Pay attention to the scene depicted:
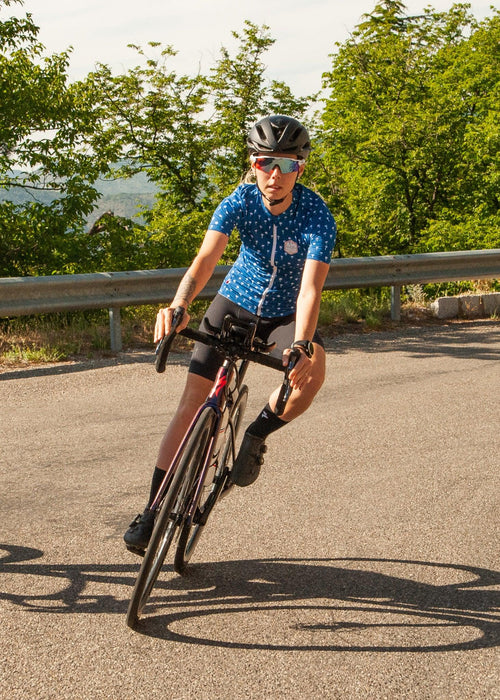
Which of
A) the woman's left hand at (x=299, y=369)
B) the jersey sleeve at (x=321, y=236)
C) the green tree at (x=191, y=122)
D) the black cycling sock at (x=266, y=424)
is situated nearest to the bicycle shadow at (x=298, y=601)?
the black cycling sock at (x=266, y=424)

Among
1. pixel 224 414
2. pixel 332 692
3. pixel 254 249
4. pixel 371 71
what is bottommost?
pixel 332 692

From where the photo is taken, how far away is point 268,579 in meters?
4.06

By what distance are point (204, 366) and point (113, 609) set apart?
3.62 feet

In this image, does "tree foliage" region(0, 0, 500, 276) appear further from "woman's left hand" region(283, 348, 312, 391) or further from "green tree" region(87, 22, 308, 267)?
"woman's left hand" region(283, 348, 312, 391)

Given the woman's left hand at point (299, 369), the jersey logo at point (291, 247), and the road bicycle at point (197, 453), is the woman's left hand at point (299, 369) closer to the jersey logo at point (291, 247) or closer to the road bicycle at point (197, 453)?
the road bicycle at point (197, 453)

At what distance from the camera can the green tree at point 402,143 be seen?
2714cm

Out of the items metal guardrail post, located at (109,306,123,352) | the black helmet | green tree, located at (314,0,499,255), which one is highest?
green tree, located at (314,0,499,255)

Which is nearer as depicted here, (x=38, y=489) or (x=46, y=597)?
(x=46, y=597)

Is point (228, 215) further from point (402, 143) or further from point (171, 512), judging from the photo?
point (402, 143)

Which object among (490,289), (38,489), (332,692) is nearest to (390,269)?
(490,289)

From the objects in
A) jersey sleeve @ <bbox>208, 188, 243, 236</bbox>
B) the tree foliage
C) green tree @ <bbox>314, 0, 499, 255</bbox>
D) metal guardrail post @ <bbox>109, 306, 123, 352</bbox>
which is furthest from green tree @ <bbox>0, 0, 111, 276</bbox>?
green tree @ <bbox>314, 0, 499, 255</bbox>

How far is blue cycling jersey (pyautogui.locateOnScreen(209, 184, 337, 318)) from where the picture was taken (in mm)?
Answer: 4047

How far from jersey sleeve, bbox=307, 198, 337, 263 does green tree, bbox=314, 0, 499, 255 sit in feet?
75.3

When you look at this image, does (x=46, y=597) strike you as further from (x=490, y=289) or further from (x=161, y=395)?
(x=490, y=289)
